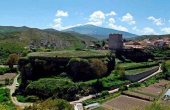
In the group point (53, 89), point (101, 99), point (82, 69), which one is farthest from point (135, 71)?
point (53, 89)

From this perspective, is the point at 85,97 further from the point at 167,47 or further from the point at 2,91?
the point at 167,47

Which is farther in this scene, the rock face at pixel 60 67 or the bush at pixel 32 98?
the rock face at pixel 60 67

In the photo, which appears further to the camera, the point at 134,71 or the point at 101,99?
the point at 134,71

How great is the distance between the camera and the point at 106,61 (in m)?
72.0

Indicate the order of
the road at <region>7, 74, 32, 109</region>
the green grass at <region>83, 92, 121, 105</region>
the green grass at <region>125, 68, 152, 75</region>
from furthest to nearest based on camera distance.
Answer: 1. the green grass at <region>125, 68, 152, 75</region>
2. the green grass at <region>83, 92, 121, 105</region>
3. the road at <region>7, 74, 32, 109</region>

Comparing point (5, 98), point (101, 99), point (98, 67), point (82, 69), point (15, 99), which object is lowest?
point (15, 99)

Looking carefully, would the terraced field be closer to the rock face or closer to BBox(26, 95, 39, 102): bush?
BBox(26, 95, 39, 102): bush

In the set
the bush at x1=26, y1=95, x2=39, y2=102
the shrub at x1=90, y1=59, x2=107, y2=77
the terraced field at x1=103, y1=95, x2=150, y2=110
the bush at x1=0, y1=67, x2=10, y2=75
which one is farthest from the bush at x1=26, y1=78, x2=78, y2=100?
the bush at x1=0, y1=67, x2=10, y2=75

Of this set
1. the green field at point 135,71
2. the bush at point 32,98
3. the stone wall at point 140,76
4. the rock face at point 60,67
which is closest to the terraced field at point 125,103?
the bush at point 32,98

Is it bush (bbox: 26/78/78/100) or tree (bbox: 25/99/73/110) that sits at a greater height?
tree (bbox: 25/99/73/110)

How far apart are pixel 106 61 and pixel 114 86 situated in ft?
35.1

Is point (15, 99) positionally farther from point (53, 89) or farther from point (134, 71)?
point (134, 71)

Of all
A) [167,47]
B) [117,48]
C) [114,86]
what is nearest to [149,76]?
[114,86]

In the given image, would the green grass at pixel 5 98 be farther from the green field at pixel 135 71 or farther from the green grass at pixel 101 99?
the green field at pixel 135 71
